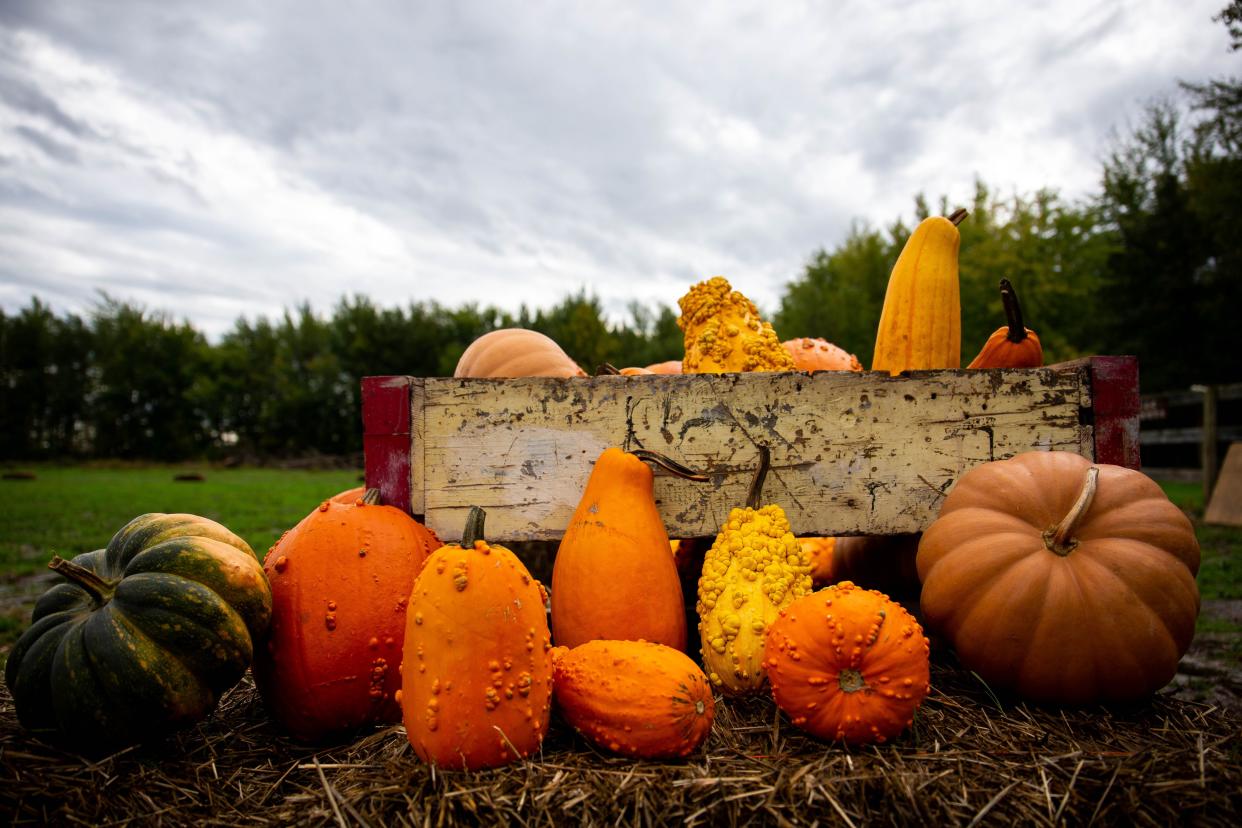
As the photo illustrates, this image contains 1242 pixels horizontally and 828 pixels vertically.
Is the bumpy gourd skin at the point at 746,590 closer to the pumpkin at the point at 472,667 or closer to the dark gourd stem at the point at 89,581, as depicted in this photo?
the pumpkin at the point at 472,667

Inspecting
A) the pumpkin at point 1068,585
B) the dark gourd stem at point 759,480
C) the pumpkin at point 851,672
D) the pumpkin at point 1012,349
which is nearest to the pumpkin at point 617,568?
the dark gourd stem at point 759,480

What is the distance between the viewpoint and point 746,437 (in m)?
2.16

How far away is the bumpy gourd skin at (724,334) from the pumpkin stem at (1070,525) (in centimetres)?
93

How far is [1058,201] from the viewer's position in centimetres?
1838

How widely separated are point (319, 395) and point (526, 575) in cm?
2632

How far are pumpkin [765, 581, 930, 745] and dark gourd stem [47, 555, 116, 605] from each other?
1.57 metres

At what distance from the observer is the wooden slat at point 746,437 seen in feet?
7.02

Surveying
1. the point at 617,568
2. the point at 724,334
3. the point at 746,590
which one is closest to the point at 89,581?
the point at 617,568

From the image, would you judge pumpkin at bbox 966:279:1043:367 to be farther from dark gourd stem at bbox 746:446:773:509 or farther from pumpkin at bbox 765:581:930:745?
pumpkin at bbox 765:581:930:745

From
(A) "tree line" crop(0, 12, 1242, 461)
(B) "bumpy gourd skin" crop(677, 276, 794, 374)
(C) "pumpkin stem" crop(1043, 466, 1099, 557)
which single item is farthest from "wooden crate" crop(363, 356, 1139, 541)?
(A) "tree line" crop(0, 12, 1242, 461)

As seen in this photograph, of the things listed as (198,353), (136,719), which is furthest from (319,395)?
(136,719)

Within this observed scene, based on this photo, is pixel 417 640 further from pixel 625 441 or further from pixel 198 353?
pixel 198 353

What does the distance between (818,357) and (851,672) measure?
5.37ft

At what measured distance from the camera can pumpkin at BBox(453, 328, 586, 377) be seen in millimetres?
2990
